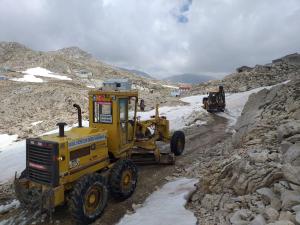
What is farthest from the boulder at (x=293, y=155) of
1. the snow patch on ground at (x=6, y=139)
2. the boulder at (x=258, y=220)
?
the snow patch on ground at (x=6, y=139)

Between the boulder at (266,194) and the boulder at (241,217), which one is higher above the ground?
the boulder at (266,194)

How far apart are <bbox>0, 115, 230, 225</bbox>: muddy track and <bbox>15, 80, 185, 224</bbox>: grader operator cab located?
308 mm

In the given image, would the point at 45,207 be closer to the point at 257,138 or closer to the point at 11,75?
the point at 257,138

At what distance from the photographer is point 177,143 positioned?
13.8 meters

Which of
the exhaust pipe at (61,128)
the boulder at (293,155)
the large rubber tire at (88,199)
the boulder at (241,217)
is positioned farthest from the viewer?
the exhaust pipe at (61,128)

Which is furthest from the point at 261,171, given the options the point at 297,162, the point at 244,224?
the point at 244,224

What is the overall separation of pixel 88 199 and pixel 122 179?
1.43 meters

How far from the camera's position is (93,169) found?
9008 millimetres

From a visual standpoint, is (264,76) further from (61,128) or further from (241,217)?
(241,217)

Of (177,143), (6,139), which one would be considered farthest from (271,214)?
(6,139)

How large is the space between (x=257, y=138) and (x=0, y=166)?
1128cm

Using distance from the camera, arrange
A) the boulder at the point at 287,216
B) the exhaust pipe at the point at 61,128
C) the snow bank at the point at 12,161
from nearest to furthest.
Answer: the boulder at the point at 287,216
the exhaust pipe at the point at 61,128
the snow bank at the point at 12,161

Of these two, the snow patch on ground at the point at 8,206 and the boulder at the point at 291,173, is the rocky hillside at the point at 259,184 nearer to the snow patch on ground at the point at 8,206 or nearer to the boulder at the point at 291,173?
the boulder at the point at 291,173

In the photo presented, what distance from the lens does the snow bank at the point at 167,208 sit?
7780mm
